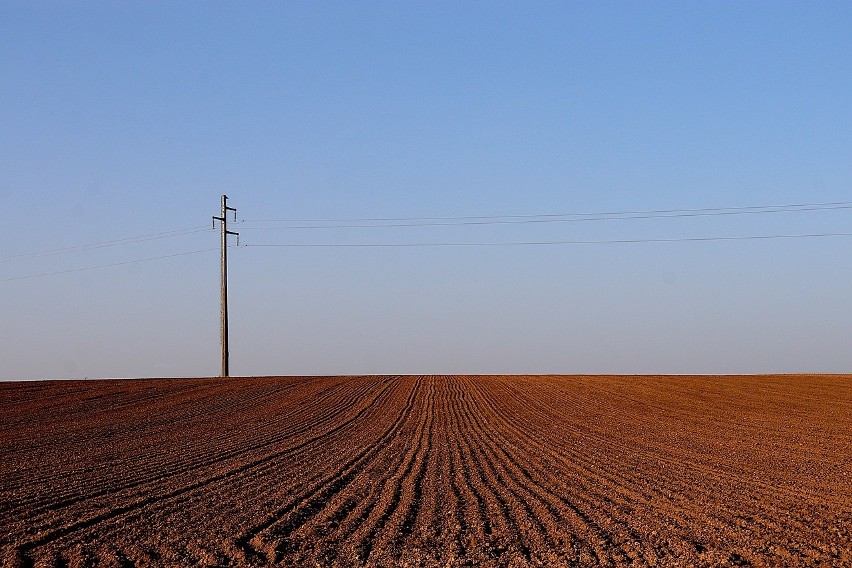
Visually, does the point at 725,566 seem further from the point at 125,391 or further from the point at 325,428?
the point at 125,391

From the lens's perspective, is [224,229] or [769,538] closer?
[769,538]

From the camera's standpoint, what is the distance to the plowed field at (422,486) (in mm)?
9961

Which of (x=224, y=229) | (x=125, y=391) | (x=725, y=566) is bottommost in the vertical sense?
(x=725, y=566)

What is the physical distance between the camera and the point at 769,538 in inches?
409

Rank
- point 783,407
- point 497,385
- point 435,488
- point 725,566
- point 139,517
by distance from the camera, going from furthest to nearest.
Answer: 1. point 497,385
2. point 783,407
3. point 435,488
4. point 139,517
5. point 725,566

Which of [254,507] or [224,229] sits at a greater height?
[224,229]

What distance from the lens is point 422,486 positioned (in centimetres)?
1444

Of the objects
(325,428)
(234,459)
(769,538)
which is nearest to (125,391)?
(325,428)

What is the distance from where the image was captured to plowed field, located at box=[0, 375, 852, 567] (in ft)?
32.7

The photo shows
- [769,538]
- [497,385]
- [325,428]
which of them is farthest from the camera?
[497,385]

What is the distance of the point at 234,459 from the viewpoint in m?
18.2

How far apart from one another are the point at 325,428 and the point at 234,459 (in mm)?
7193

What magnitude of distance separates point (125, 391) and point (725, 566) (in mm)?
33814

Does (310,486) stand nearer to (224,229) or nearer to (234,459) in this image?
(234,459)
